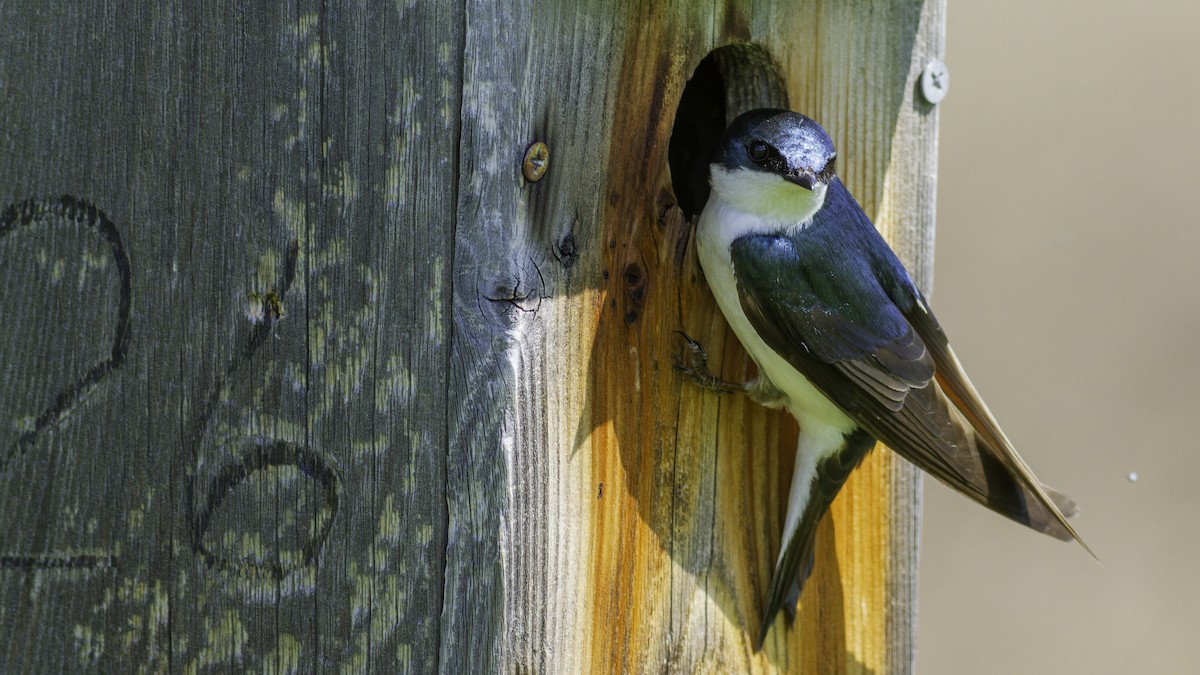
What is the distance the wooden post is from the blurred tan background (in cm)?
254

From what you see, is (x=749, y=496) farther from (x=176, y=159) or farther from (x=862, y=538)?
(x=176, y=159)

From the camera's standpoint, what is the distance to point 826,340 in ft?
7.39

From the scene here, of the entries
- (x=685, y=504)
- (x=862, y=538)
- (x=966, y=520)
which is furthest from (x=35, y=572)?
(x=966, y=520)

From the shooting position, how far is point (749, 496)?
227 cm

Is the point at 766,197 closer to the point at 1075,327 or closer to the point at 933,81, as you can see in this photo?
the point at 933,81

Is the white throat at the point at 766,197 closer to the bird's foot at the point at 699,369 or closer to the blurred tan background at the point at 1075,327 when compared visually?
the bird's foot at the point at 699,369

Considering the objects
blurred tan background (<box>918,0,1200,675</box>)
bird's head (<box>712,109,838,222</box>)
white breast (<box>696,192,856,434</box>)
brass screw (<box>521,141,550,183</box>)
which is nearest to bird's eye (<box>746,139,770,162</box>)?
bird's head (<box>712,109,838,222</box>)

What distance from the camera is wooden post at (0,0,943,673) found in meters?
1.68

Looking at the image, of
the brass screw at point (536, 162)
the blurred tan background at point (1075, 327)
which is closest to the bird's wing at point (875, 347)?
the brass screw at point (536, 162)

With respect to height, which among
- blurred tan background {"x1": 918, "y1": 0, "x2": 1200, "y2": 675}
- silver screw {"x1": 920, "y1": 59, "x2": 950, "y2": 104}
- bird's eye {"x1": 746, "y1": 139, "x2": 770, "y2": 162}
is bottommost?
blurred tan background {"x1": 918, "y1": 0, "x2": 1200, "y2": 675}

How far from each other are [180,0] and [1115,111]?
11.8 ft

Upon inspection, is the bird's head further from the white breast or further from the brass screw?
the brass screw

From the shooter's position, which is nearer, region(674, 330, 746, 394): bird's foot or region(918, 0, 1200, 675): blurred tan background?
region(674, 330, 746, 394): bird's foot

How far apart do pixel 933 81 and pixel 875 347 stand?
1.70 ft
